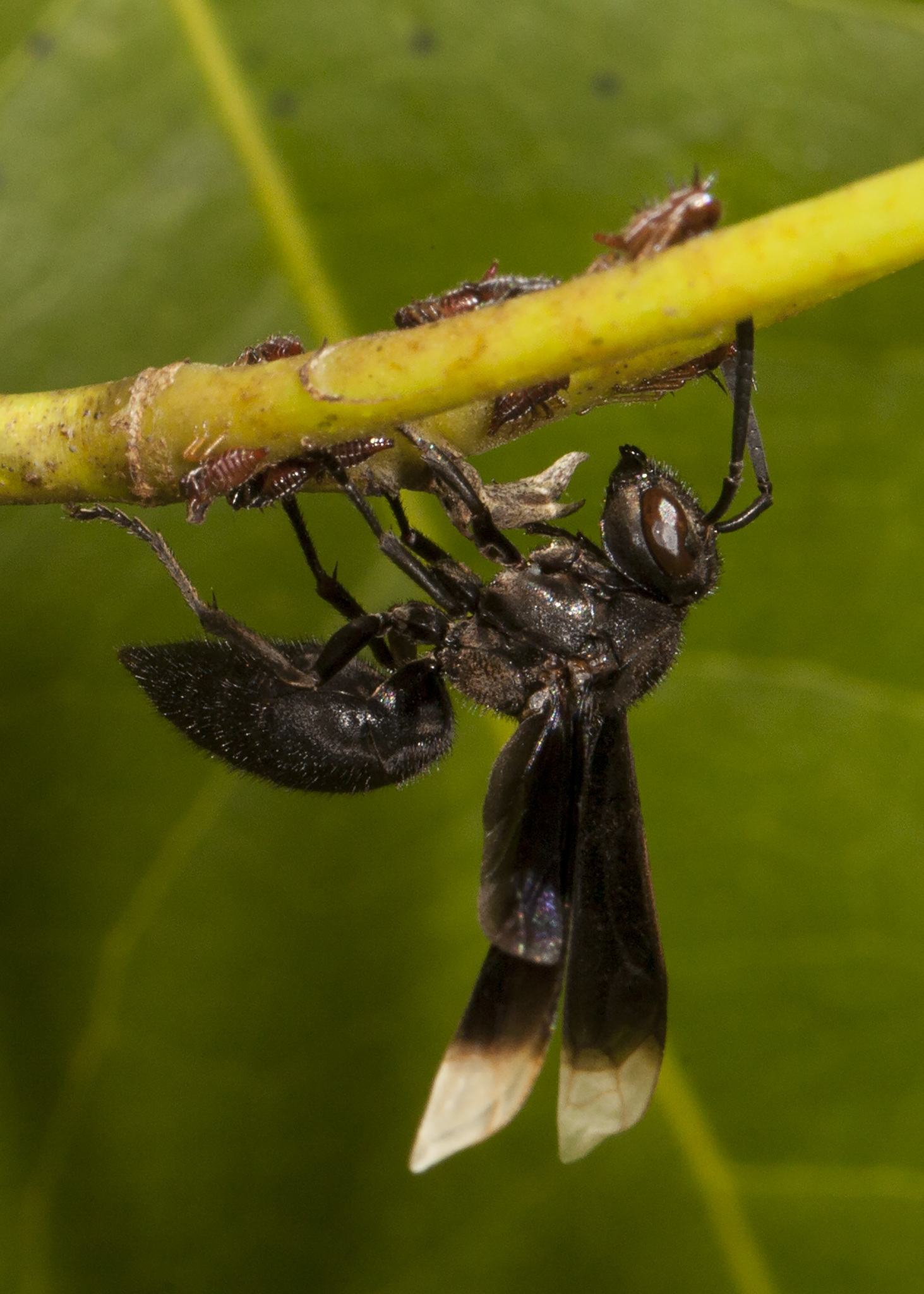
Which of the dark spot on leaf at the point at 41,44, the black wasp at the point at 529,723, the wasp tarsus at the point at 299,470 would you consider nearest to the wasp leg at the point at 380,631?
the black wasp at the point at 529,723

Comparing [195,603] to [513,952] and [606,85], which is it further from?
[606,85]

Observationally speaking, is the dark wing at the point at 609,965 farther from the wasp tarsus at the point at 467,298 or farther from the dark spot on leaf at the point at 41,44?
the dark spot on leaf at the point at 41,44

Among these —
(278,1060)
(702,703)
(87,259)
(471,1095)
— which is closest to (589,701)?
(702,703)

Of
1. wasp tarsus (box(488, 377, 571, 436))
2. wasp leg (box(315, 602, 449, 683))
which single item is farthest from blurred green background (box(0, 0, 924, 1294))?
wasp tarsus (box(488, 377, 571, 436))

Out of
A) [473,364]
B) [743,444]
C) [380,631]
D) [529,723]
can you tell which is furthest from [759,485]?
→ [473,364]

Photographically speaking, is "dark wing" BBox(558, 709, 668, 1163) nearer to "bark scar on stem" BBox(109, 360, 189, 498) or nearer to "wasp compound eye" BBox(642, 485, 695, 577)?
"wasp compound eye" BBox(642, 485, 695, 577)

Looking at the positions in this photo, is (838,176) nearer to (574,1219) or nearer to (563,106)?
(563,106)
